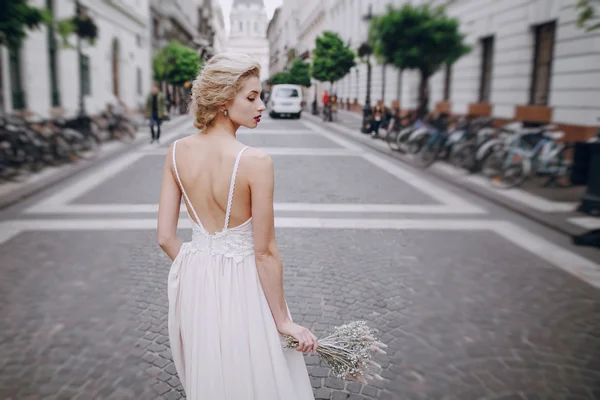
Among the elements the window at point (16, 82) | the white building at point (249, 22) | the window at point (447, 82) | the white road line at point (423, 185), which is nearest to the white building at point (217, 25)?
the white building at point (249, 22)

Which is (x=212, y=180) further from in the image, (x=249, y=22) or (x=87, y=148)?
(x=249, y=22)

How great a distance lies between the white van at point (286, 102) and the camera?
34.2 metres

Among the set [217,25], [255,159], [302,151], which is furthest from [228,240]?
[217,25]

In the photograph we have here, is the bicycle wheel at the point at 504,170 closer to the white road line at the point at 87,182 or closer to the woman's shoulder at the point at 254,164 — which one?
the white road line at the point at 87,182

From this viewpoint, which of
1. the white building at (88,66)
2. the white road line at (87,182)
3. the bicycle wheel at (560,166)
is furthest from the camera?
the white building at (88,66)

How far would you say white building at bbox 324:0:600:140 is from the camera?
12148 millimetres

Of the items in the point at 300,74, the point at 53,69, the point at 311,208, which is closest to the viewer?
the point at 311,208

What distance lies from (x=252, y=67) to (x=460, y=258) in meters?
4.78

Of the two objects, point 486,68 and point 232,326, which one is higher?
point 486,68

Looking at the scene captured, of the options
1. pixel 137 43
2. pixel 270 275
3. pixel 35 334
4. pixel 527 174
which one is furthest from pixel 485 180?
pixel 137 43

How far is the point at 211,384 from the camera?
6.68ft

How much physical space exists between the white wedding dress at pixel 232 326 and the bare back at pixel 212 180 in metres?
0.03

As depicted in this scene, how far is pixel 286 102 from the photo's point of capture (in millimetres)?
34281

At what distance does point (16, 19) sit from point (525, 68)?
39.3 ft
